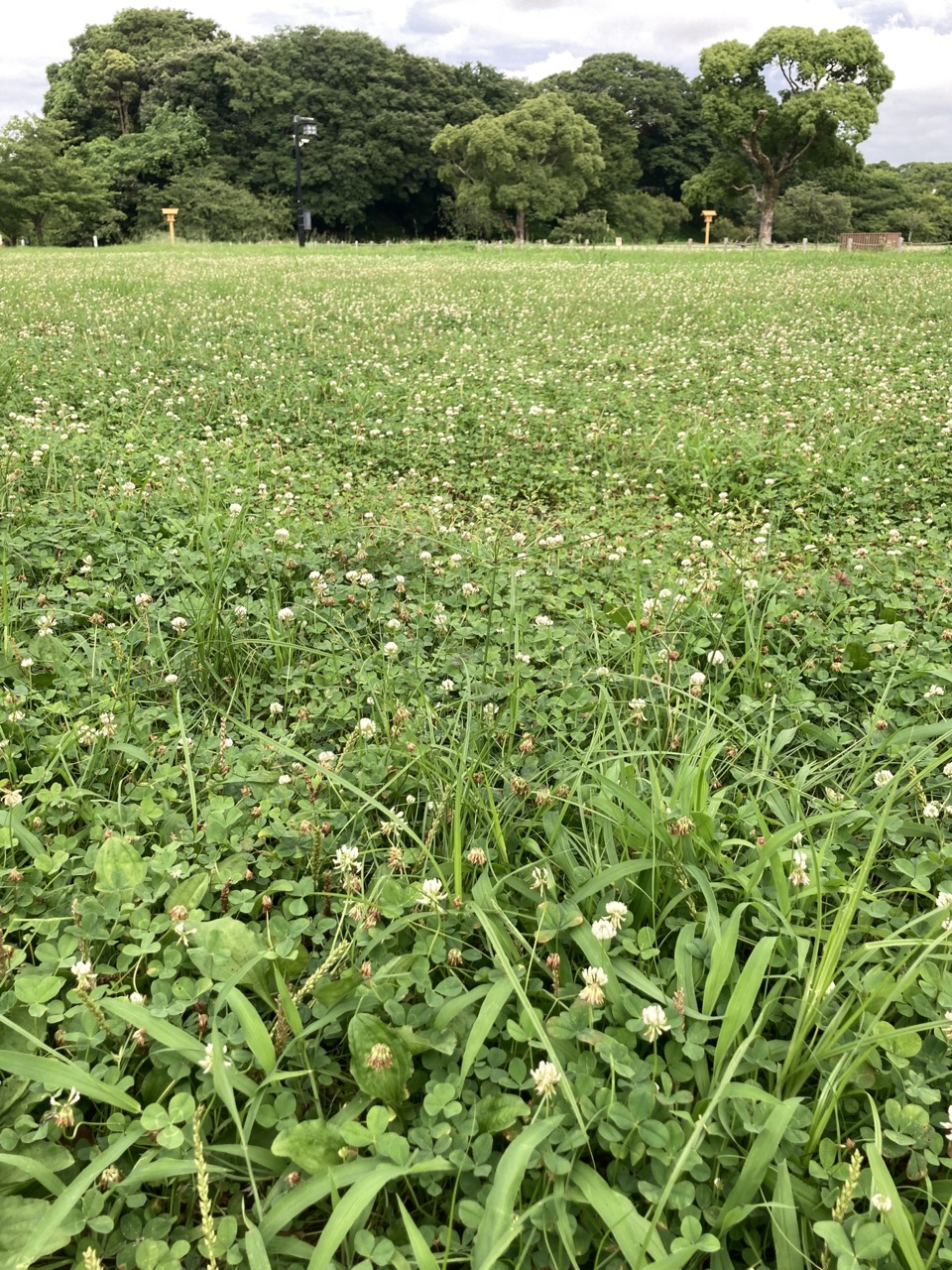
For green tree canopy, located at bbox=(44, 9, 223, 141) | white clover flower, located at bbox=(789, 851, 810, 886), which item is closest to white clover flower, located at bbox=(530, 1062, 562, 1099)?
white clover flower, located at bbox=(789, 851, 810, 886)

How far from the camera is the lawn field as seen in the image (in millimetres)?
1441

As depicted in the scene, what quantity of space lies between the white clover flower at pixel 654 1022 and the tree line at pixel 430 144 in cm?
4977

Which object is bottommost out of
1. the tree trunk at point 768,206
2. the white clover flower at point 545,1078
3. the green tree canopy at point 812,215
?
the white clover flower at point 545,1078

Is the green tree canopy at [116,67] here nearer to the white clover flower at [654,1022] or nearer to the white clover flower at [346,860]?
the white clover flower at [346,860]

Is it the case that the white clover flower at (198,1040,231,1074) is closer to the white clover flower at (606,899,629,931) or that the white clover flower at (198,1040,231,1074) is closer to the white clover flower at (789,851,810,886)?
the white clover flower at (606,899,629,931)

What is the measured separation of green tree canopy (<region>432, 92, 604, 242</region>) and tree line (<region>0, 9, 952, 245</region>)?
0.46 feet

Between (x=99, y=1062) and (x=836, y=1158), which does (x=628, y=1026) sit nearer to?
(x=836, y=1158)

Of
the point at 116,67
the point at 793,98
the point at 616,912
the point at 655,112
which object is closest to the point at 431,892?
the point at 616,912

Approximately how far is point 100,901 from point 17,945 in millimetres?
201

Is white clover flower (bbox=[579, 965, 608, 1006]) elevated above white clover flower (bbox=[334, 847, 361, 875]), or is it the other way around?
white clover flower (bbox=[334, 847, 361, 875])

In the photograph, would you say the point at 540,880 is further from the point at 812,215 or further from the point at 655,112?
the point at 655,112

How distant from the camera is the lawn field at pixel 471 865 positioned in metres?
1.44

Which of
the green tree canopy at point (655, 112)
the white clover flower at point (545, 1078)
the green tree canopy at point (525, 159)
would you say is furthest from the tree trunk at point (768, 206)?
the white clover flower at point (545, 1078)

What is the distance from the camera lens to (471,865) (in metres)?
2.10
